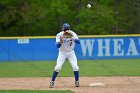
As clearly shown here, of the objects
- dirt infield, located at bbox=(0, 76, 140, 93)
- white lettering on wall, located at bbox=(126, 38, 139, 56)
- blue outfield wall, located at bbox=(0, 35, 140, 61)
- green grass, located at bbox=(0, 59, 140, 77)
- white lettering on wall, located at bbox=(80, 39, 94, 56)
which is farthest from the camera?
white lettering on wall, located at bbox=(126, 38, 139, 56)

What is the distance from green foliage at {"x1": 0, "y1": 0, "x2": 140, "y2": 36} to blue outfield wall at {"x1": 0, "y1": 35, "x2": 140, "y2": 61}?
1641 centimetres

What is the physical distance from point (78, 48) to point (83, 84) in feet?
48.3

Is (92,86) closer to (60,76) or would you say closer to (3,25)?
(60,76)

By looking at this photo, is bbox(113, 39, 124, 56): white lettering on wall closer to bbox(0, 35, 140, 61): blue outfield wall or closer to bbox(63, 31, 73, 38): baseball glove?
bbox(0, 35, 140, 61): blue outfield wall

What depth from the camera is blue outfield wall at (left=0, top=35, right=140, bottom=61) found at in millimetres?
29812

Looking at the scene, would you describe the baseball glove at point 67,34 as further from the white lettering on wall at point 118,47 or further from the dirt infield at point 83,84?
the white lettering on wall at point 118,47

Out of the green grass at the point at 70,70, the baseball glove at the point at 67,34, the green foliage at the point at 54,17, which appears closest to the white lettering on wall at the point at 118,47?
the green grass at the point at 70,70

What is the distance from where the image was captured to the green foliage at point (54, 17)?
47031 mm

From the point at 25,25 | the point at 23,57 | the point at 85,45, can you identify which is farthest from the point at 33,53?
the point at 25,25

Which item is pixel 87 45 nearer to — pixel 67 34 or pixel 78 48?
pixel 78 48

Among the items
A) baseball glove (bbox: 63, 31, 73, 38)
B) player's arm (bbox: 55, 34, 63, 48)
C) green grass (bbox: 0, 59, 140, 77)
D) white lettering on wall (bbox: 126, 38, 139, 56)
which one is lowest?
white lettering on wall (bbox: 126, 38, 139, 56)

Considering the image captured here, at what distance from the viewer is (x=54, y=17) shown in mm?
51219

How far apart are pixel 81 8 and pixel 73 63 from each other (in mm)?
35403

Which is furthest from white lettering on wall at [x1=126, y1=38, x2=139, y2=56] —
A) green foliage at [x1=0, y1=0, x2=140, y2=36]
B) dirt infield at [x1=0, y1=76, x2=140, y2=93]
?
green foliage at [x1=0, y1=0, x2=140, y2=36]
